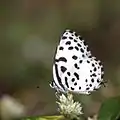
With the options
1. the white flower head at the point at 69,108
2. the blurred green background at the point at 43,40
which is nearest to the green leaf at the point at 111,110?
the white flower head at the point at 69,108

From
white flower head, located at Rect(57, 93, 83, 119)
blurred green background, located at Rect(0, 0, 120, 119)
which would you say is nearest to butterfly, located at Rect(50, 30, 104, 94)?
white flower head, located at Rect(57, 93, 83, 119)

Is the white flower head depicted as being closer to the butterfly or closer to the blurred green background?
the butterfly

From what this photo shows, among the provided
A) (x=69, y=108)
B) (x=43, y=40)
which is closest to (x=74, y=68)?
(x=69, y=108)

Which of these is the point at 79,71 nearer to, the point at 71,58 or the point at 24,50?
the point at 71,58

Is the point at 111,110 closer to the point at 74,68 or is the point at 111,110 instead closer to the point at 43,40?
the point at 74,68

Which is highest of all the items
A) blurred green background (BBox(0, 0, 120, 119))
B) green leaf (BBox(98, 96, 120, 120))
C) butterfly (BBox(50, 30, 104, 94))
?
blurred green background (BBox(0, 0, 120, 119))

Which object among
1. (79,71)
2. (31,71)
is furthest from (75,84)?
(31,71)

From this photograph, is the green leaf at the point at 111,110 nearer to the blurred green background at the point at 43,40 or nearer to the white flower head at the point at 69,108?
the white flower head at the point at 69,108
